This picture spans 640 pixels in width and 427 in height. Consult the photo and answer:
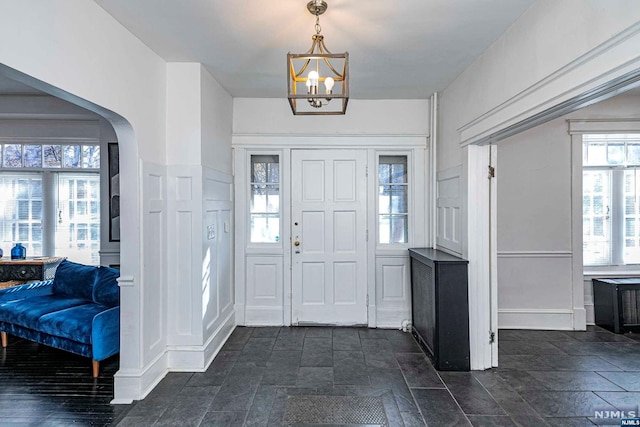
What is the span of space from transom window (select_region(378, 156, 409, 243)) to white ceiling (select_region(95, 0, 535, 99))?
3.71 ft

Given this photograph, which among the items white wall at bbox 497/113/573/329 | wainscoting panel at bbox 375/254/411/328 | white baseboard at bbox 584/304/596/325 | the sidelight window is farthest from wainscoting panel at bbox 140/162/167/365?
white baseboard at bbox 584/304/596/325

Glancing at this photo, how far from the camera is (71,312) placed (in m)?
3.19

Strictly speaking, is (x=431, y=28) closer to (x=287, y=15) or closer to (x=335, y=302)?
(x=287, y=15)

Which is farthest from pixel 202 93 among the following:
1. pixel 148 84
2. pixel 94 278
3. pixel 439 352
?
pixel 439 352

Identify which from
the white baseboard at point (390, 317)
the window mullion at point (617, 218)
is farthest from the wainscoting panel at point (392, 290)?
the window mullion at point (617, 218)

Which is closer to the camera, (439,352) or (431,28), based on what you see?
(431,28)

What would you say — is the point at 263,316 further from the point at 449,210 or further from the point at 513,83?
A: the point at 513,83

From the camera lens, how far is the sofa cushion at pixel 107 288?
3.34 meters

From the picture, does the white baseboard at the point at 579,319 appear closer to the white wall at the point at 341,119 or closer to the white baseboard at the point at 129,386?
the white wall at the point at 341,119

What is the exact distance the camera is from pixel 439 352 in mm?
3041

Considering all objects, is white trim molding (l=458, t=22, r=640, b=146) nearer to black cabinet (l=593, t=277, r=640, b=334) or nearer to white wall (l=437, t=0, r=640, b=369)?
white wall (l=437, t=0, r=640, b=369)

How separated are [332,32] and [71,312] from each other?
3.42 meters

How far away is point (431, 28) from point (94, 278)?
3.99m

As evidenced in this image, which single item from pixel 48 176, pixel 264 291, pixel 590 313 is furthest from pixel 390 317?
pixel 48 176
